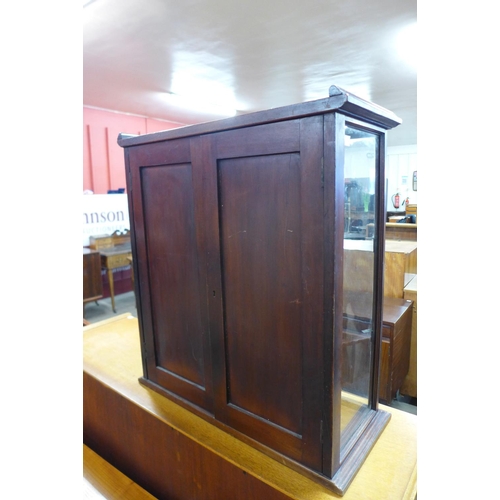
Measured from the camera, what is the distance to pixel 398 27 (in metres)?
2.78

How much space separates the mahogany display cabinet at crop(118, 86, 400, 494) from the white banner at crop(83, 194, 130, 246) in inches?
148

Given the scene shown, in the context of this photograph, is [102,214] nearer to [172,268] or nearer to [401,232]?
[401,232]

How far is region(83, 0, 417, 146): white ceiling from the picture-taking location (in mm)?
2453

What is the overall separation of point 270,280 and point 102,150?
5.96 meters

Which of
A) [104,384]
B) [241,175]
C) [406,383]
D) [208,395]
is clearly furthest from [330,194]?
[406,383]

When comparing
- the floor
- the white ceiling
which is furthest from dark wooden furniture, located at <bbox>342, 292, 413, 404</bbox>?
the floor

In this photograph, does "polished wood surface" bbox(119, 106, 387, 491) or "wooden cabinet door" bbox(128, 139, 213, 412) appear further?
"wooden cabinet door" bbox(128, 139, 213, 412)

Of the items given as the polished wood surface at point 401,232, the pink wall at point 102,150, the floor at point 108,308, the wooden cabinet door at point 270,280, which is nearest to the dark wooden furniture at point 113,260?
the floor at point 108,308

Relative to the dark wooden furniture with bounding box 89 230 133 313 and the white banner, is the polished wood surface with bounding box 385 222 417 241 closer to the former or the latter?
the dark wooden furniture with bounding box 89 230 133 313

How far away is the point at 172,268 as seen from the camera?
1.21 m

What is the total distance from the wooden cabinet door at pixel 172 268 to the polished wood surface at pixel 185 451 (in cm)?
10

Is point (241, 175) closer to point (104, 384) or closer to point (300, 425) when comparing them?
point (300, 425)

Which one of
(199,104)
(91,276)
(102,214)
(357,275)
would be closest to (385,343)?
(357,275)
